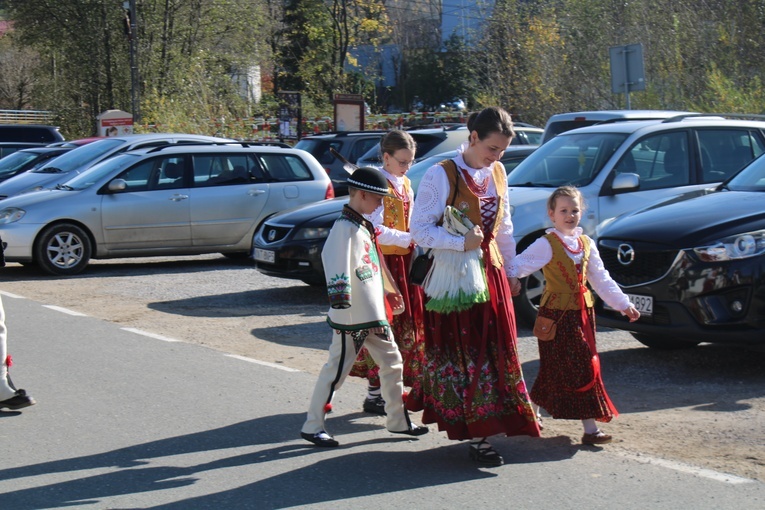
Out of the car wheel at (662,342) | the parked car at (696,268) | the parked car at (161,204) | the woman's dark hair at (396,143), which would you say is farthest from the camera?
the parked car at (161,204)

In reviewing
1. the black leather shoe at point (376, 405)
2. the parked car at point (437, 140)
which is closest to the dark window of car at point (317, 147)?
the parked car at point (437, 140)

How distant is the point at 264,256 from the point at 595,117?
4.47 metres

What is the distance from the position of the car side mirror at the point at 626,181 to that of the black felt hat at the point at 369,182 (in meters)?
4.36

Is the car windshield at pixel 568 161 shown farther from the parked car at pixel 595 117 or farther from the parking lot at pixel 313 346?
the parked car at pixel 595 117

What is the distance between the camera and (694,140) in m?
10.3

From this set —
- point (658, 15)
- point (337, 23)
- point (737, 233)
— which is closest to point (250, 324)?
point (737, 233)

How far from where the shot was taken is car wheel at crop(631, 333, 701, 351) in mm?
8578

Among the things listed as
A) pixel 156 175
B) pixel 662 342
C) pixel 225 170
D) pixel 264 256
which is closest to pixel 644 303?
pixel 662 342

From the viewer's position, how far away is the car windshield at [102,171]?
48.0 feet

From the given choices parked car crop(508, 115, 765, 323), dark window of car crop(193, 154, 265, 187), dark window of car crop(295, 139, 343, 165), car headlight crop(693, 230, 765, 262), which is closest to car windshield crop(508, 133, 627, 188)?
parked car crop(508, 115, 765, 323)

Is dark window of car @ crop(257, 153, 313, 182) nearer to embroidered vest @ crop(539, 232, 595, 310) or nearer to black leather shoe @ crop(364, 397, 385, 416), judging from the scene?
black leather shoe @ crop(364, 397, 385, 416)

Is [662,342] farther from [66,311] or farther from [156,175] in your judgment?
[156,175]

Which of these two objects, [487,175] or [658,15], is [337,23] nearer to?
[658,15]

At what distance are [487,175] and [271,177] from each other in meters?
9.83
